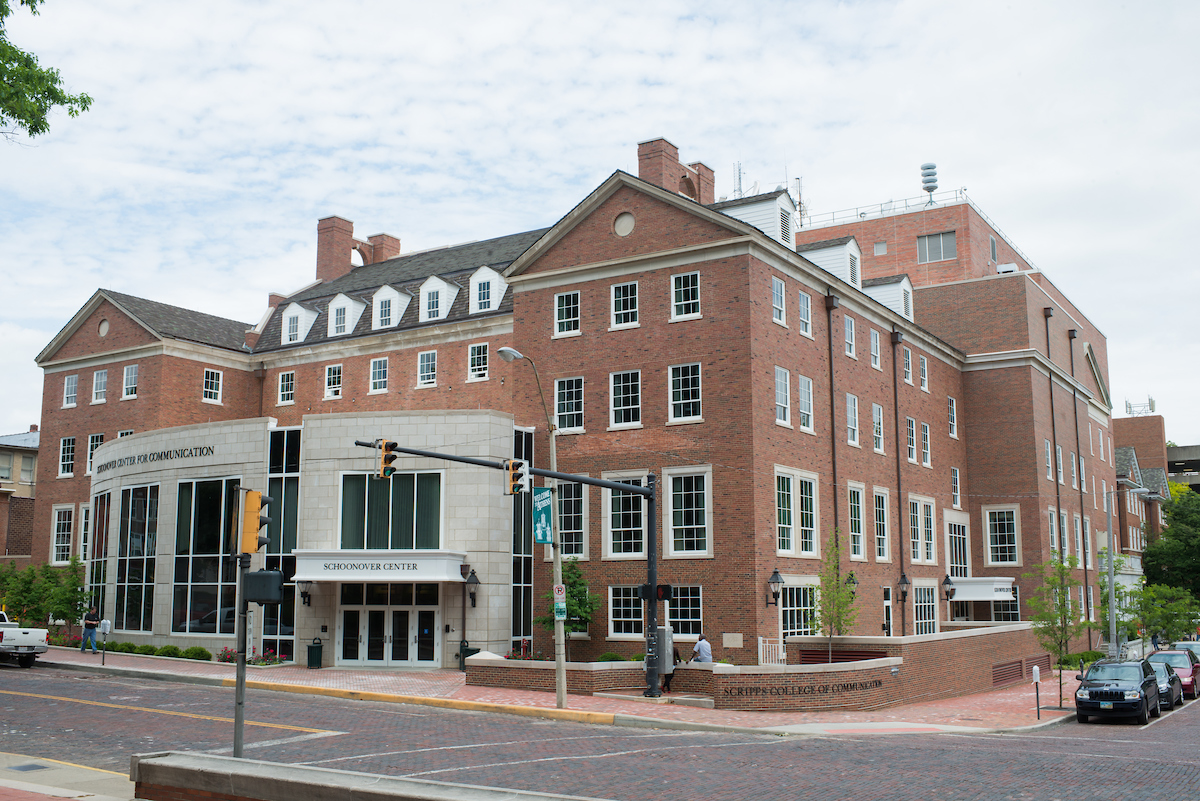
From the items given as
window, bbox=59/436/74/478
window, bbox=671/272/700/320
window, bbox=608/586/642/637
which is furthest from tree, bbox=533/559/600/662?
window, bbox=59/436/74/478

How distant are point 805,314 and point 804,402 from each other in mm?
3062

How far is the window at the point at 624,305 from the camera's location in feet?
114

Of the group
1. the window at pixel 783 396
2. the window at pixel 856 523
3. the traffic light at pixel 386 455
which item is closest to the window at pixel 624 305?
the window at pixel 783 396

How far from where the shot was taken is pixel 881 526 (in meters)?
39.9

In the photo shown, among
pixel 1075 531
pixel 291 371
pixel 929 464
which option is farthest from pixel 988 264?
pixel 291 371

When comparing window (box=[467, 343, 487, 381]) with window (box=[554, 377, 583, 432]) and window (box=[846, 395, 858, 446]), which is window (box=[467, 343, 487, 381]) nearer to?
window (box=[554, 377, 583, 432])

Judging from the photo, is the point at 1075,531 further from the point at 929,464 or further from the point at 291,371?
the point at 291,371

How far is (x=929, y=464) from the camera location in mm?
45406

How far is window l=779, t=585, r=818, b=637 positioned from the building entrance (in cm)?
1090

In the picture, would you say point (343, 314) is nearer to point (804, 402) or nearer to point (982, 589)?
point (804, 402)

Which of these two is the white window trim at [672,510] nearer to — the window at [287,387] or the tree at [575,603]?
A: the tree at [575,603]

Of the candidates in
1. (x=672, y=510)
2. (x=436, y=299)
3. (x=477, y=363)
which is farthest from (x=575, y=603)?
(x=436, y=299)

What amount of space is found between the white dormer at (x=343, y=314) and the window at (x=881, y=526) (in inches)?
990

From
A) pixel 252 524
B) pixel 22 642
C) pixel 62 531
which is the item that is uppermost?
pixel 62 531
